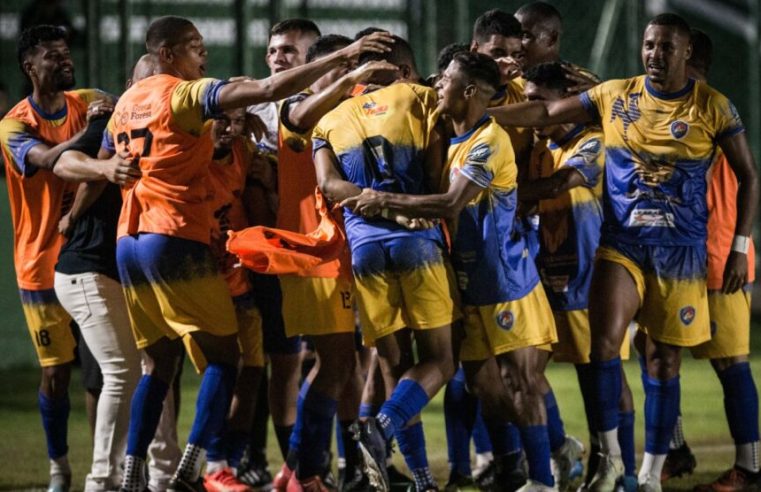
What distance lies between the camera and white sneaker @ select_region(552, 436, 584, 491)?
7.09 metres

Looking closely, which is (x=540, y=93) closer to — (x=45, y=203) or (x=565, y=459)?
(x=565, y=459)

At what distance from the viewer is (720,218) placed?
24.3 ft

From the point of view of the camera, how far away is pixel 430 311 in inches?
241

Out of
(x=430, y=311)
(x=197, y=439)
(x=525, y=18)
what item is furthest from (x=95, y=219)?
(x=525, y=18)

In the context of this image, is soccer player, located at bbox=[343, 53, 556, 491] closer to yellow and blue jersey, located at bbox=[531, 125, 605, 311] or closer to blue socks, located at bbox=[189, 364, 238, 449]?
yellow and blue jersey, located at bbox=[531, 125, 605, 311]

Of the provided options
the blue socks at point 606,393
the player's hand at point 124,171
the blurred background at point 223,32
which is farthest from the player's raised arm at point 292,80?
the blurred background at point 223,32

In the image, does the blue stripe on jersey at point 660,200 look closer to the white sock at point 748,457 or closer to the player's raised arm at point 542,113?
the player's raised arm at point 542,113

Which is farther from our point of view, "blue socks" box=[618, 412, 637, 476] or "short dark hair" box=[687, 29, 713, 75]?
"short dark hair" box=[687, 29, 713, 75]

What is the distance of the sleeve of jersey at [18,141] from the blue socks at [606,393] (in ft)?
9.74

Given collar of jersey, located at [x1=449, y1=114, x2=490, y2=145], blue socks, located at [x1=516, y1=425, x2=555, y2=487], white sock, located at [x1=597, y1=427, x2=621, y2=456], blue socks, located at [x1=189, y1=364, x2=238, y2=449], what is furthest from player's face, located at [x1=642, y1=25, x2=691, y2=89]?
blue socks, located at [x1=189, y1=364, x2=238, y2=449]

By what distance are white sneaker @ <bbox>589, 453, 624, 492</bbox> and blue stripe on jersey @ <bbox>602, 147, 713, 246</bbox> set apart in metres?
1.05

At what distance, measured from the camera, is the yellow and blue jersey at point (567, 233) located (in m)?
7.20

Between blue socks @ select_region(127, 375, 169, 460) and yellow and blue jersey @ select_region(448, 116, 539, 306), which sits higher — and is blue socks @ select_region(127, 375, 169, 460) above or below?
below

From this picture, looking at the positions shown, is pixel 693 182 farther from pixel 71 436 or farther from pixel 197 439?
pixel 71 436
